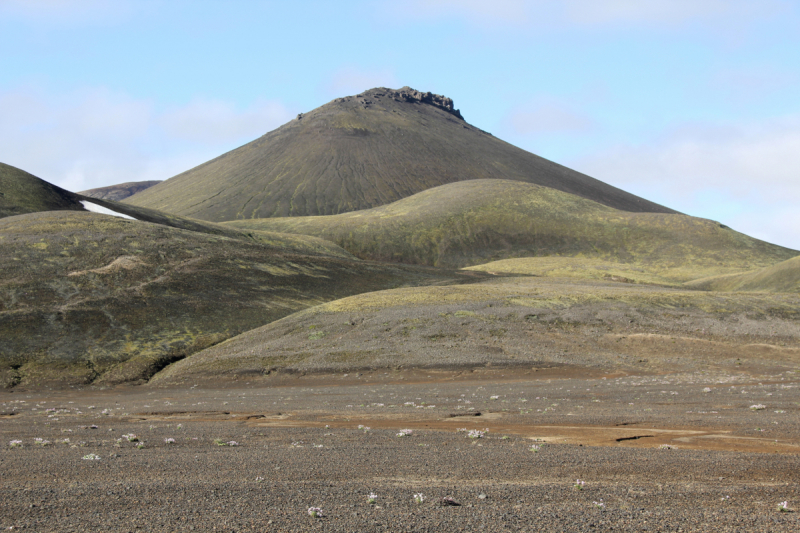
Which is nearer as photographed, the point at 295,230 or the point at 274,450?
the point at 274,450

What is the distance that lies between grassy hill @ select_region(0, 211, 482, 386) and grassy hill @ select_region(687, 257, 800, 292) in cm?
4486

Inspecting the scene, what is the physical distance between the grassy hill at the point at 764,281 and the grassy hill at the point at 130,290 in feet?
147

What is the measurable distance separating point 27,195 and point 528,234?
10170cm

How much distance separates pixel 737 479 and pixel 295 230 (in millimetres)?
135947

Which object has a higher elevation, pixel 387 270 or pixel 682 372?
pixel 387 270

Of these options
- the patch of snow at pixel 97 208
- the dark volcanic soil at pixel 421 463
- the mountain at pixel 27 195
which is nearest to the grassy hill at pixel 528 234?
the patch of snow at pixel 97 208

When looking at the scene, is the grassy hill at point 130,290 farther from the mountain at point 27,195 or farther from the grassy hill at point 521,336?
the mountain at point 27,195

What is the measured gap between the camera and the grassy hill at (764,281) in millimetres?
80062

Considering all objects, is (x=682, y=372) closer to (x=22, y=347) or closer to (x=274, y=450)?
(x=274, y=450)

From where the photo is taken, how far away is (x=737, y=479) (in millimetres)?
11945

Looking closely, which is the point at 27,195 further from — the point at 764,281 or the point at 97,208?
the point at 764,281

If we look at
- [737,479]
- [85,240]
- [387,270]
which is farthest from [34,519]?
[387,270]

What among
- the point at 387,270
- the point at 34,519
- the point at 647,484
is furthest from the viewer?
the point at 387,270

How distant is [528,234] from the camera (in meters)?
143
